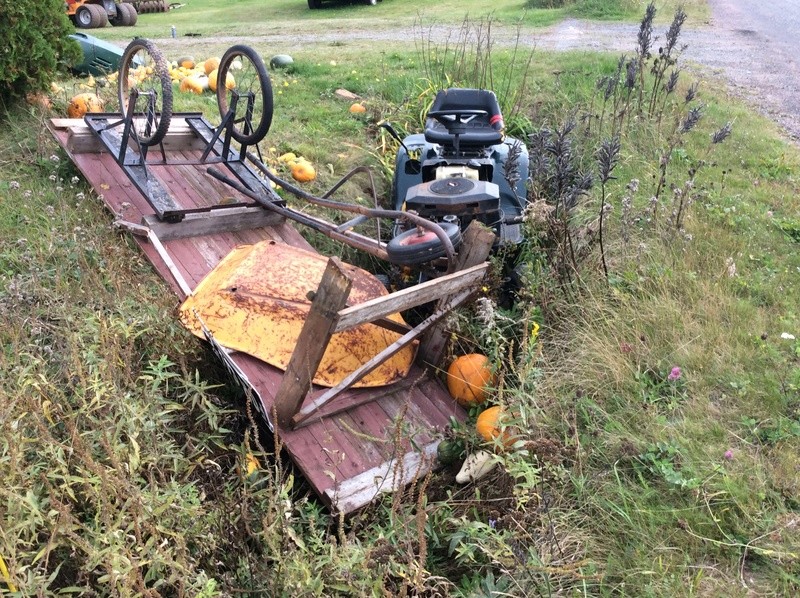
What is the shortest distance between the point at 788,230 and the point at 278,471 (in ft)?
13.3

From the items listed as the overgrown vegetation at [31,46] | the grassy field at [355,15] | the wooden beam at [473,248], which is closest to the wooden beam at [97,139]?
the overgrown vegetation at [31,46]

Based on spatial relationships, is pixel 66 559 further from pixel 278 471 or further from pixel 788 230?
pixel 788 230

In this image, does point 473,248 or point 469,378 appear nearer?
point 473,248

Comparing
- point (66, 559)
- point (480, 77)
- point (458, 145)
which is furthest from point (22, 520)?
point (480, 77)

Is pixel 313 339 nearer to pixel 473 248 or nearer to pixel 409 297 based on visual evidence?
pixel 409 297

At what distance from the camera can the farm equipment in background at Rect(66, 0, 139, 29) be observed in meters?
16.0

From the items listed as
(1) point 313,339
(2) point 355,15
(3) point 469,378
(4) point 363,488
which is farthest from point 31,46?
(2) point 355,15

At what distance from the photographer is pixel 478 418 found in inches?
137

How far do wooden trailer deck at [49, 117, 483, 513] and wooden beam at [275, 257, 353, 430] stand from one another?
130 millimetres

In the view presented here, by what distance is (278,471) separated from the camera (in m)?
2.34

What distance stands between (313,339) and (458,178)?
58.6 inches

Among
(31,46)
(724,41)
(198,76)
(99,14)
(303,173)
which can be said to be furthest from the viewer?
(99,14)

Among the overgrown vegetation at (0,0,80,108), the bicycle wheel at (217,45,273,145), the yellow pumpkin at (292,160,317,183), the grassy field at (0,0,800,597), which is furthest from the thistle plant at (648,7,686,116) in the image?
the overgrown vegetation at (0,0,80,108)

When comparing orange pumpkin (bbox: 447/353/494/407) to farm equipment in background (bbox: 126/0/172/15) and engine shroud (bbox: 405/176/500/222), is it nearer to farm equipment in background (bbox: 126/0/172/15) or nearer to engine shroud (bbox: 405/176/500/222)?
engine shroud (bbox: 405/176/500/222)
